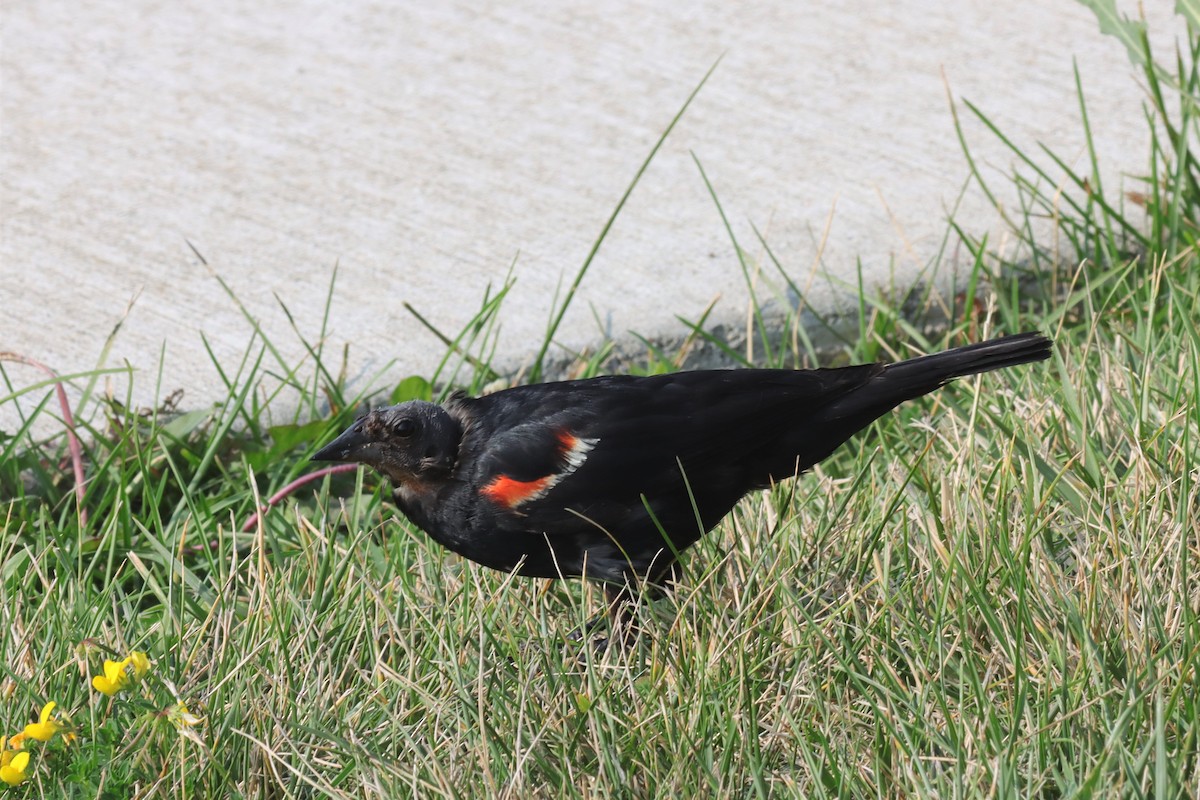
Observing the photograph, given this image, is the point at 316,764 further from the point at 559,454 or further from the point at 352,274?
the point at 352,274

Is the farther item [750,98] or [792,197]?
[750,98]

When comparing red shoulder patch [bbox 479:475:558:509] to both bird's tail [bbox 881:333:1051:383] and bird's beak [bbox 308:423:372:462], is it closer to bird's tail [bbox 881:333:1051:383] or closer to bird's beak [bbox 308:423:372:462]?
bird's beak [bbox 308:423:372:462]

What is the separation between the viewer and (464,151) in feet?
16.2

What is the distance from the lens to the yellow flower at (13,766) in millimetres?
2223

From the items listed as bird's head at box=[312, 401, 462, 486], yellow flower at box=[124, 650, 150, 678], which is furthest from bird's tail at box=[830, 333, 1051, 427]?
yellow flower at box=[124, 650, 150, 678]

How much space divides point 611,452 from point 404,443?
42 cm

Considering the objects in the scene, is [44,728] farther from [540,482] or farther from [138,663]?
[540,482]

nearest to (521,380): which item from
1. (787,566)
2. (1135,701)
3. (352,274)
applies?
(352,274)

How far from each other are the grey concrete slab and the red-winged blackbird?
3.23 ft

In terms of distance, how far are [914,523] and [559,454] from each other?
77 cm

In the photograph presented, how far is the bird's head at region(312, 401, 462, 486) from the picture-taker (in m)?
3.03

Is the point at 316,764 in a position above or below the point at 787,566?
below

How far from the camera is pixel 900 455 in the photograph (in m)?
3.52

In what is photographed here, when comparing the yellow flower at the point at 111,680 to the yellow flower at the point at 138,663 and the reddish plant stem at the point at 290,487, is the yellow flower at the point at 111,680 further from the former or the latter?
the reddish plant stem at the point at 290,487
